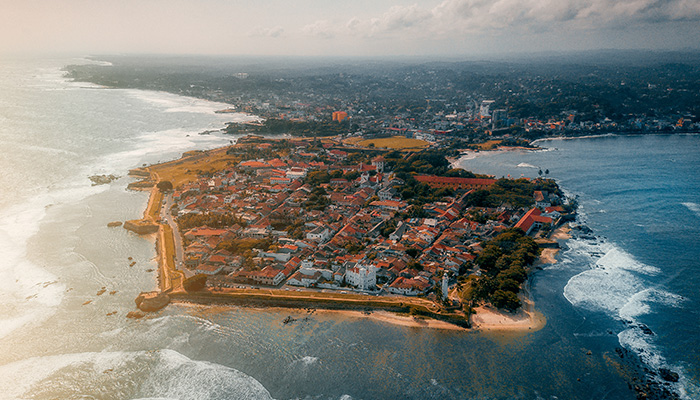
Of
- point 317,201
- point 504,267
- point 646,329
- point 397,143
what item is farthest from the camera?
point 397,143

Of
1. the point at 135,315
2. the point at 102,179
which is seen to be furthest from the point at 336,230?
the point at 102,179

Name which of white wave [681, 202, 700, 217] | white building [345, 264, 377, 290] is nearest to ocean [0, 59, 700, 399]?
white wave [681, 202, 700, 217]

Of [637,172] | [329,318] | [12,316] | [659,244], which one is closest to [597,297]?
[659,244]

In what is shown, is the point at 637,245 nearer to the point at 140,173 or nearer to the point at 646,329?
the point at 646,329

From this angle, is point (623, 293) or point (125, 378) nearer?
point (125, 378)

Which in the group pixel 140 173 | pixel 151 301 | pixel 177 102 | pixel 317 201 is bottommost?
pixel 151 301

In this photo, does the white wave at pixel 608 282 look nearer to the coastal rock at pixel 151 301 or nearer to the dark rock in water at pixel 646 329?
the dark rock in water at pixel 646 329

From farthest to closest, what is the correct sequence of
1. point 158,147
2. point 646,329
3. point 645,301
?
point 158,147 < point 645,301 < point 646,329

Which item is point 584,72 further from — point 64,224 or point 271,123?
point 64,224
